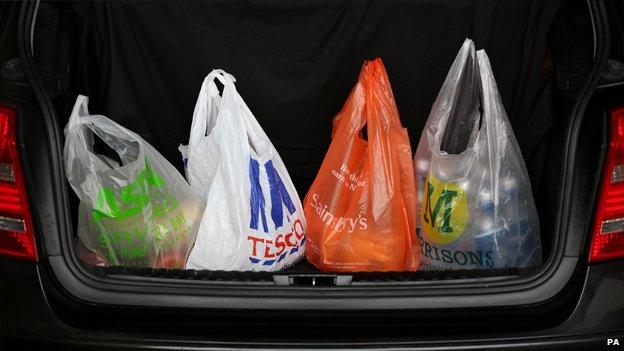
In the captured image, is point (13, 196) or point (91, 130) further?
point (91, 130)

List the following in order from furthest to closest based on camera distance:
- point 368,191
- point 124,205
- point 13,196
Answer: point 368,191, point 124,205, point 13,196

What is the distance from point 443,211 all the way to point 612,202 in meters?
0.58

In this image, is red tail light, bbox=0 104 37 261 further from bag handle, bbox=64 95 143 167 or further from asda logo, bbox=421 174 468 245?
asda logo, bbox=421 174 468 245

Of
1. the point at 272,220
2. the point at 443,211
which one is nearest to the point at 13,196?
the point at 272,220

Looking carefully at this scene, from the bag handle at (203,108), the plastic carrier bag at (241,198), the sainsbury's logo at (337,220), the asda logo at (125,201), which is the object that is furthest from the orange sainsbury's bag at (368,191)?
the asda logo at (125,201)

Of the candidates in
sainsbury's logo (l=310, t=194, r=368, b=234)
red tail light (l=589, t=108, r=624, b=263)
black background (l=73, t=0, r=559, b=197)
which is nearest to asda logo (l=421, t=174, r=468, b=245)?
sainsbury's logo (l=310, t=194, r=368, b=234)

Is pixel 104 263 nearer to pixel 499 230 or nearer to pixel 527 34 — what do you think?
pixel 499 230

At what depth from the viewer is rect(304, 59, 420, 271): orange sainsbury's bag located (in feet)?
7.60

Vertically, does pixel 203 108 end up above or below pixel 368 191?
above

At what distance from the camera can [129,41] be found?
2484mm

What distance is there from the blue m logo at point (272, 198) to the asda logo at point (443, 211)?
1.25ft

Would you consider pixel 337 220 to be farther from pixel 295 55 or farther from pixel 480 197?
pixel 295 55

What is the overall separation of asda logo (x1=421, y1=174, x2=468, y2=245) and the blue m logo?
0.38 metres

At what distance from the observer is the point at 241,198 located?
224cm
